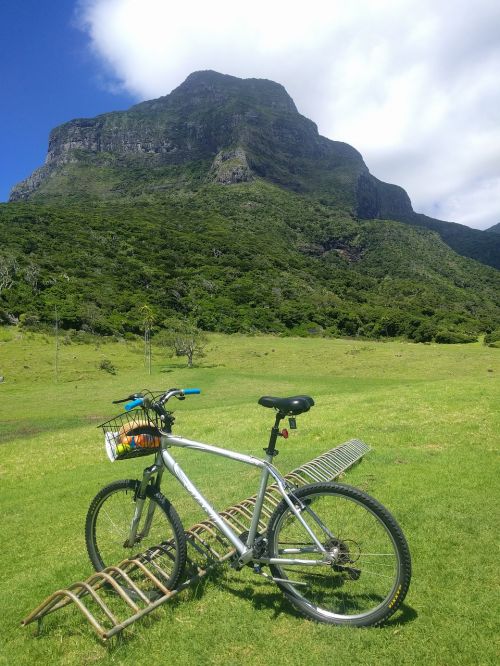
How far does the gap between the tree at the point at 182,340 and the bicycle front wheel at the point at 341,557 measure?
60.6 meters

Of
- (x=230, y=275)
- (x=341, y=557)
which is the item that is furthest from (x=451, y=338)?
(x=341, y=557)

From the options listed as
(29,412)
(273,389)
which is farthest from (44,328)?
(273,389)

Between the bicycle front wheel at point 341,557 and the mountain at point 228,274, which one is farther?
the mountain at point 228,274

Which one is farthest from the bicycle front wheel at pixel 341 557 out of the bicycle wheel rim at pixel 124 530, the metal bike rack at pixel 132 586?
the bicycle wheel rim at pixel 124 530

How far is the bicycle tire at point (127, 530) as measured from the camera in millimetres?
4887

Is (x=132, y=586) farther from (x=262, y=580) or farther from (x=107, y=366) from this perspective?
(x=107, y=366)

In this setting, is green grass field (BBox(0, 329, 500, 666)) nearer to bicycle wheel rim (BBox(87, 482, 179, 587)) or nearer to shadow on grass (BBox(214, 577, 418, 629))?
shadow on grass (BBox(214, 577, 418, 629))

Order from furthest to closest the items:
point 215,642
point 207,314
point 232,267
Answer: point 232,267 → point 207,314 → point 215,642

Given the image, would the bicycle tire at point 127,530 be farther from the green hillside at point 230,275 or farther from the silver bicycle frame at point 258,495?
the green hillside at point 230,275

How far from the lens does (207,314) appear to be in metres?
104

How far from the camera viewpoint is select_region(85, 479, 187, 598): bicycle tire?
4887mm

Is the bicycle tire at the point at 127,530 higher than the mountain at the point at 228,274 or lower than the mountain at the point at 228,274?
lower

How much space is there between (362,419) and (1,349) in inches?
2412

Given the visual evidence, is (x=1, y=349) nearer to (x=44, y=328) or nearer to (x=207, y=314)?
(x=44, y=328)
